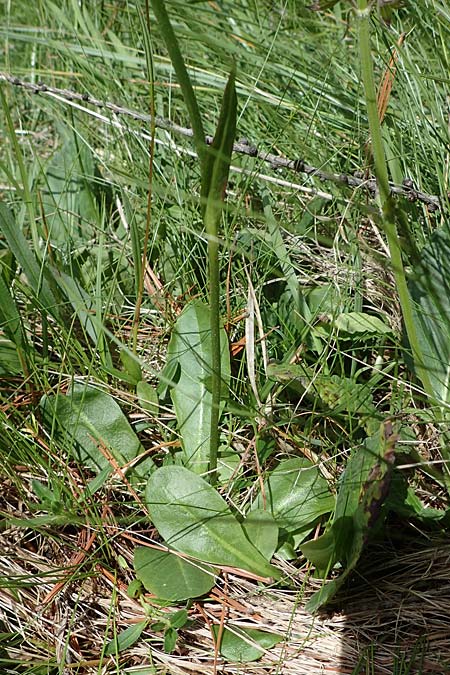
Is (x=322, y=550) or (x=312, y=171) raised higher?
(x=312, y=171)

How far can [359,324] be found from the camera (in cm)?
146

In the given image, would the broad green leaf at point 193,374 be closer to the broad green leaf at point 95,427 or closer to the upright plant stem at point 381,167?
the broad green leaf at point 95,427

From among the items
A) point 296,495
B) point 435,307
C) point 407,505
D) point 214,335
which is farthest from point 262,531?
point 435,307

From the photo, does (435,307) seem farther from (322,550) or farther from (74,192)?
(74,192)

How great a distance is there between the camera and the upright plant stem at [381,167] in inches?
37.9

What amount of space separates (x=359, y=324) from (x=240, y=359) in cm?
27

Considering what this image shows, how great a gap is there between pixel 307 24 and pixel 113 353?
1.16 metres

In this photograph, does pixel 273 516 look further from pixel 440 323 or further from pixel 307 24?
pixel 307 24

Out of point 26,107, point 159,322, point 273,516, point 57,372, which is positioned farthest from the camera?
point 26,107

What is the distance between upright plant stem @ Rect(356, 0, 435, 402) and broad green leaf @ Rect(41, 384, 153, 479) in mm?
572

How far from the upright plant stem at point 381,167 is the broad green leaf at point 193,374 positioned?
15.4 inches

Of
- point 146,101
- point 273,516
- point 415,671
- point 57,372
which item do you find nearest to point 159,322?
point 57,372

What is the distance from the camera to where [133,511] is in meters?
1.42

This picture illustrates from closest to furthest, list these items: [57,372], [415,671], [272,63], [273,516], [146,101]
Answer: [415,671] → [273,516] → [57,372] → [272,63] → [146,101]
